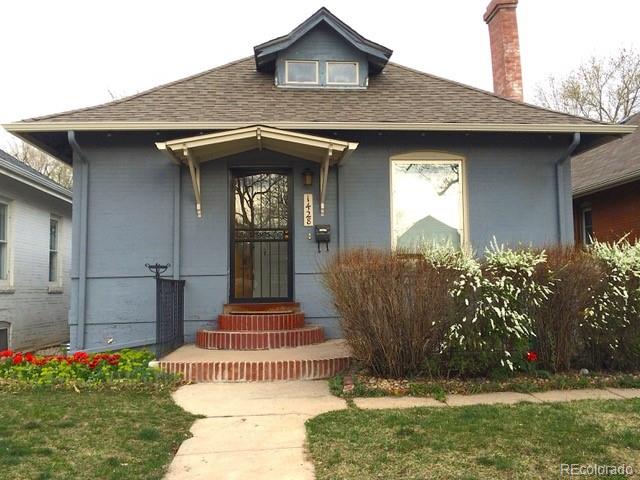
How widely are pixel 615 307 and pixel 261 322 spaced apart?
167 inches

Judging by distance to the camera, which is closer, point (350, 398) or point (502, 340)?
point (350, 398)

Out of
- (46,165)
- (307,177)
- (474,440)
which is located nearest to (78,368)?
(307,177)

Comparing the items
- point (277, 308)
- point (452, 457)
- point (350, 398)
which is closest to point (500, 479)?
point (452, 457)

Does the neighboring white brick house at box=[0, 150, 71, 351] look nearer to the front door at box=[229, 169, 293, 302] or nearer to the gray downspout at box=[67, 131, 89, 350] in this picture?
the gray downspout at box=[67, 131, 89, 350]

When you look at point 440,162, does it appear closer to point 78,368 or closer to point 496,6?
point 496,6

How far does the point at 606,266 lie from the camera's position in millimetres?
5820

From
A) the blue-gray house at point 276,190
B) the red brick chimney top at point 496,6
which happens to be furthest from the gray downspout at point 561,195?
the red brick chimney top at point 496,6

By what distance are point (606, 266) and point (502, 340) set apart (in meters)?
1.44

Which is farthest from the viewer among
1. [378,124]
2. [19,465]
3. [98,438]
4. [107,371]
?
[378,124]

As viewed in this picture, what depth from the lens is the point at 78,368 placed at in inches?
239

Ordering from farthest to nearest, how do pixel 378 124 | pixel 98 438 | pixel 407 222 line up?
1. pixel 407 222
2. pixel 378 124
3. pixel 98 438

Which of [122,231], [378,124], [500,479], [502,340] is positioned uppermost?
[378,124]

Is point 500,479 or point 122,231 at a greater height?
point 122,231

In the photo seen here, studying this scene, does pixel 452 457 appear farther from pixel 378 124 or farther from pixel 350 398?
pixel 378 124
